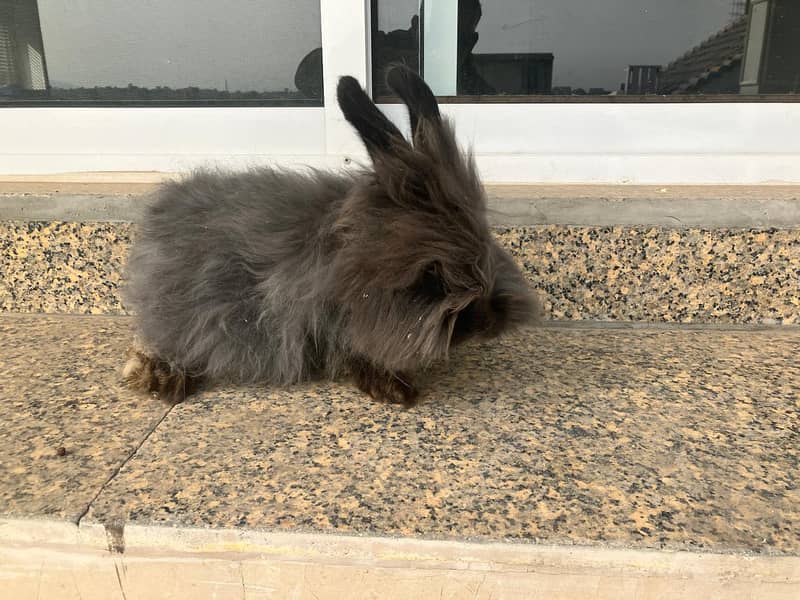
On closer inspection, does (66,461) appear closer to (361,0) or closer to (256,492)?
(256,492)

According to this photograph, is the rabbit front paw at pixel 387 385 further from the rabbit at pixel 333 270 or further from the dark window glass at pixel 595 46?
the dark window glass at pixel 595 46

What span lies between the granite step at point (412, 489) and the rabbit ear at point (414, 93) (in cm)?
56

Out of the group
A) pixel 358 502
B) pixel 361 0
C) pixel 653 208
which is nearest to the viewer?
pixel 358 502

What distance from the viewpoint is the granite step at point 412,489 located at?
0.82m

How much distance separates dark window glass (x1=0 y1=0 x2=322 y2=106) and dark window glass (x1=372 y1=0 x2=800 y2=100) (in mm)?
312

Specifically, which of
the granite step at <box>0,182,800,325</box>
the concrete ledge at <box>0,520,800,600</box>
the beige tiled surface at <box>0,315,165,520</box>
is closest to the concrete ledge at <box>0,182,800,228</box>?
the granite step at <box>0,182,800,325</box>

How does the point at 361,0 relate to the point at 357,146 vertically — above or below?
above

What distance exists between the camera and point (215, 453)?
40.4 inches

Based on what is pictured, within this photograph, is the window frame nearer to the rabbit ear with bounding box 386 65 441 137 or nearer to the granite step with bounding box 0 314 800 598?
the rabbit ear with bounding box 386 65 441 137

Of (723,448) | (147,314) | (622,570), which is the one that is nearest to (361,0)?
(147,314)

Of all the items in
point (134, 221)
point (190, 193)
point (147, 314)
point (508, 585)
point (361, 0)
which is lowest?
point (508, 585)

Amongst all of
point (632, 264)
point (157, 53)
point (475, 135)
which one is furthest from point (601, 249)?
point (157, 53)

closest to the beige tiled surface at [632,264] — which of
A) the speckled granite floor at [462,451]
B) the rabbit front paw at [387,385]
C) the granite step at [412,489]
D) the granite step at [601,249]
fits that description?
the granite step at [601,249]

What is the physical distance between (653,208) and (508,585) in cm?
109
